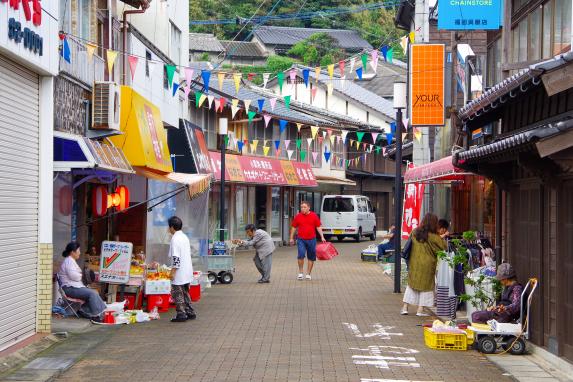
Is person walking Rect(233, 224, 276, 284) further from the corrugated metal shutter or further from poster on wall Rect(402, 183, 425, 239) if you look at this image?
the corrugated metal shutter

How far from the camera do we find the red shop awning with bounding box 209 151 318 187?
37031 mm

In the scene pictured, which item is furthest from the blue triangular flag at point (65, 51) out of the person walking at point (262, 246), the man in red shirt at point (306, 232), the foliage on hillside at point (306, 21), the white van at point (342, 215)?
the foliage on hillside at point (306, 21)

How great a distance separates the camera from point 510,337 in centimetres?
1238

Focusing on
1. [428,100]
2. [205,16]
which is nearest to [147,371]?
[428,100]

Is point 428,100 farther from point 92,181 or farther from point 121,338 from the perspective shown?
point 121,338

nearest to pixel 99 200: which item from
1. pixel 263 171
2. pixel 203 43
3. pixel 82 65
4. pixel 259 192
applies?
pixel 82 65

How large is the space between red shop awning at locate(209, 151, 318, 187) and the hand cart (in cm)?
2360

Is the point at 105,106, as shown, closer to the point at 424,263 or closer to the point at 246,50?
the point at 424,263

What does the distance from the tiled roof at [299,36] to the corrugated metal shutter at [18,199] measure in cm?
7175

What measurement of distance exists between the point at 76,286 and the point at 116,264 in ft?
4.64

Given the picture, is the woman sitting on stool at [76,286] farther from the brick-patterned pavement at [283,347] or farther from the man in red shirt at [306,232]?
the man in red shirt at [306,232]

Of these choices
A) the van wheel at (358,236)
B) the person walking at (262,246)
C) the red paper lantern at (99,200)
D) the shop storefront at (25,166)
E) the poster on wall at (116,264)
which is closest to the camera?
the shop storefront at (25,166)

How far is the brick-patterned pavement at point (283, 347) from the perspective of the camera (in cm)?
1055

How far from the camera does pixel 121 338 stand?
43.8 feet
